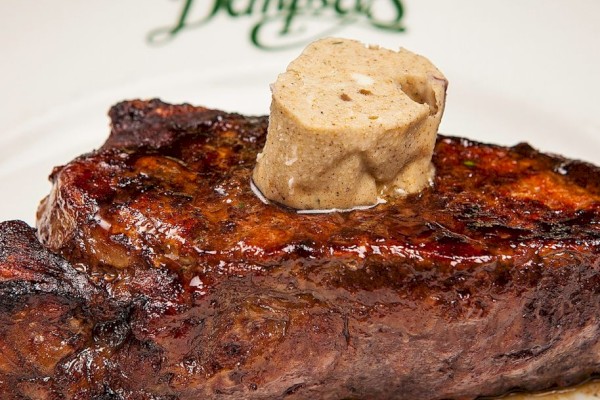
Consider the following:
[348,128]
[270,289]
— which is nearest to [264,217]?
[270,289]

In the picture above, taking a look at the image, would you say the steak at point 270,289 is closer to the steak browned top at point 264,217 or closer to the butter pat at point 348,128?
the steak browned top at point 264,217

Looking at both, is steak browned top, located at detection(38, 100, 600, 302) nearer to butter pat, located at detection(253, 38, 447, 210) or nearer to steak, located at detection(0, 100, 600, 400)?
steak, located at detection(0, 100, 600, 400)

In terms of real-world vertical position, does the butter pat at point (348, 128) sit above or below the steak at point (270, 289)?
above

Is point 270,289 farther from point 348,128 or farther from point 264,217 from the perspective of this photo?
point 348,128

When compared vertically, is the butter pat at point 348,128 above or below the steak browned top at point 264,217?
above

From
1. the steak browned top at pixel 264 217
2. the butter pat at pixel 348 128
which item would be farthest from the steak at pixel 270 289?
the butter pat at pixel 348 128

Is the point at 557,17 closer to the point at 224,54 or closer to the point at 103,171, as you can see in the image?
the point at 224,54
